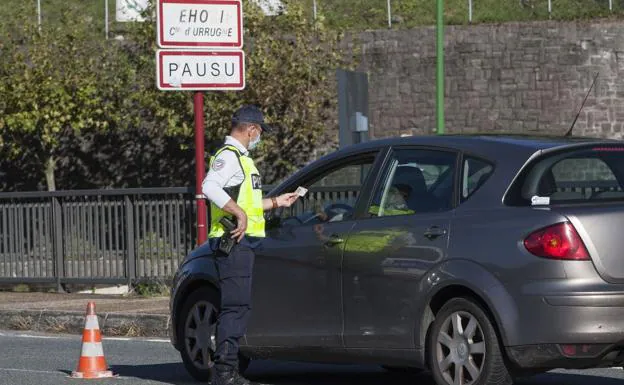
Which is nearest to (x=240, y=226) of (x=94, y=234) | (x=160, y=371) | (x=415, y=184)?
(x=415, y=184)

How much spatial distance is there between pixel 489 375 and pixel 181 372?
347 cm

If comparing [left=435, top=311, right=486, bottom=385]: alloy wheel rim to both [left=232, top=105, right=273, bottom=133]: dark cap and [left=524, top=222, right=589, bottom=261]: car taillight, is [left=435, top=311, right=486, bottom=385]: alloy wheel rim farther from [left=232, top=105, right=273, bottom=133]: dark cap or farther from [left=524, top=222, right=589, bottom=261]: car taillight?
[left=232, top=105, right=273, bottom=133]: dark cap

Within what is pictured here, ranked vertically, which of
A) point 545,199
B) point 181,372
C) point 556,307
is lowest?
A: point 181,372

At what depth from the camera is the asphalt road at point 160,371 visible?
10773 mm

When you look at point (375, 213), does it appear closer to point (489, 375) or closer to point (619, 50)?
point (489, 375)

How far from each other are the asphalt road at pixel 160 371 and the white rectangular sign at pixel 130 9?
69.8ft

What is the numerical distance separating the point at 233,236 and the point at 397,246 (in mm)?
1065

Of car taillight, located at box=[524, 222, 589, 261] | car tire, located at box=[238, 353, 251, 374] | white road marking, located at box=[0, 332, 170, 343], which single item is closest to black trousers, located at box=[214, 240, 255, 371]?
car tire, located at box=[238, 353, 251, 374]

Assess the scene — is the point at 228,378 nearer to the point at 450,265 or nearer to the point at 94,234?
the point at 450,265

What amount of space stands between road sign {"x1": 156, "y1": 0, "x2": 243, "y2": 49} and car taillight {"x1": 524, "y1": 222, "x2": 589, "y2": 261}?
730 centimetres

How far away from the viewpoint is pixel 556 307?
8453 mm

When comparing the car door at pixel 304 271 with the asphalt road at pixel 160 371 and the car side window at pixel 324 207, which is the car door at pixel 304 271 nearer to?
the car side window at pixel 324 207

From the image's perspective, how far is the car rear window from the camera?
348 inches

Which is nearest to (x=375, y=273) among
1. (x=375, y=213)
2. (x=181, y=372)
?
(x=375, y=213)
